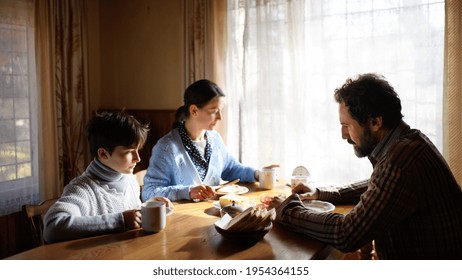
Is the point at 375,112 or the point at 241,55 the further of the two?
the point at 241,55

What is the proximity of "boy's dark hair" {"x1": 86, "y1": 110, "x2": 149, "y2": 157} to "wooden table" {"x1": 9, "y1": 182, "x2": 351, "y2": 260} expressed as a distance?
326 mm

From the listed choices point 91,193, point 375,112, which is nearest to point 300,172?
point 375,112

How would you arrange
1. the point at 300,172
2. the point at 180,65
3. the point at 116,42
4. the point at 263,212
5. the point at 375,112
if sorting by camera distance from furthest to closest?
the point at 116,42 → the point at 180,65 → the point at 300,172 → the point at 375,112 → the point at 263,212

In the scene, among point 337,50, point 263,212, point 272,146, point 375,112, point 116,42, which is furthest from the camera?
point 116,42

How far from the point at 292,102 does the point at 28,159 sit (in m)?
1.92

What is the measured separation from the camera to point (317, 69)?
276 centimetres

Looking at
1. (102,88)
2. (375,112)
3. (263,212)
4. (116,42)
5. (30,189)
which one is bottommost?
(30,189)

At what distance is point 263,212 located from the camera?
1.23m

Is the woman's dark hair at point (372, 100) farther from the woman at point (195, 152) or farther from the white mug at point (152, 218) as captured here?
the woman at point (195, 152)

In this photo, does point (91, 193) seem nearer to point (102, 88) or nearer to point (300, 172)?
point (300, 172)

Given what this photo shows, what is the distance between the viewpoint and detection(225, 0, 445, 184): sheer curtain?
2.47m

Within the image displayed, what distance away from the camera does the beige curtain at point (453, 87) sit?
234 cm

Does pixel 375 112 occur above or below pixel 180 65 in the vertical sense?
below

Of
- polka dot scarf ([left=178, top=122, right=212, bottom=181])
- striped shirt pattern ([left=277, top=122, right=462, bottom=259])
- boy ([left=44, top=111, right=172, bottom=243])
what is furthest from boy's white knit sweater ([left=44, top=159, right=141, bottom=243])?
striped shirt pattern ([left=277, top=122, right=462, bottom=259])
